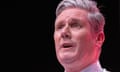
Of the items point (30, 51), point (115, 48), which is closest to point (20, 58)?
point (30, 51)

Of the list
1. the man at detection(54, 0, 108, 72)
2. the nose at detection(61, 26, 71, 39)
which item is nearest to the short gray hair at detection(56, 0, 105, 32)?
the man at detection(54, 0, 108, 72)

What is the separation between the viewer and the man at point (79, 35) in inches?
64.3

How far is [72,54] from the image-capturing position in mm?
1626

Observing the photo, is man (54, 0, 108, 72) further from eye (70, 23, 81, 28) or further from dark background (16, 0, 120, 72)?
dark background (16, 0, 120, 72)

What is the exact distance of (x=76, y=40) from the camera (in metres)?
1.64

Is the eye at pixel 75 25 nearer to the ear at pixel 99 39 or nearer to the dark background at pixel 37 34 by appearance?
the ear at pixel 99 39

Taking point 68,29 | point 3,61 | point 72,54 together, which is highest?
A: point 68,29

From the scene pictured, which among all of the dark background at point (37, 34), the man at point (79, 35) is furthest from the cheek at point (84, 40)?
the dark background at point (37, 34)

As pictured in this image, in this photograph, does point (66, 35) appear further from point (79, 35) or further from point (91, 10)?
point (91, 10)

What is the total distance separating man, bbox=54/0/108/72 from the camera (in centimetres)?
163

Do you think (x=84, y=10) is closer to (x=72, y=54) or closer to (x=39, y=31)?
(x=72, y=54)

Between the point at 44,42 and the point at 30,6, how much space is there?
12.0 inches

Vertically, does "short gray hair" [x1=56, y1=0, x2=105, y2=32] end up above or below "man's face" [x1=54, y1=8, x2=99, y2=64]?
above

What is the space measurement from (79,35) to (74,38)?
3cm
